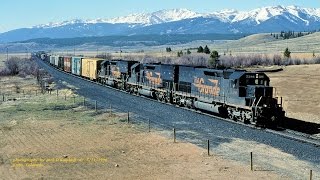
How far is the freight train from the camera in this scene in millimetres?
31859

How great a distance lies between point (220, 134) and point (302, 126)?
7.40m

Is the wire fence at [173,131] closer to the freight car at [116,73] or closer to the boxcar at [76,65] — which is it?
the freight car at [116,73]

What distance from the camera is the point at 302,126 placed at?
1329 inches

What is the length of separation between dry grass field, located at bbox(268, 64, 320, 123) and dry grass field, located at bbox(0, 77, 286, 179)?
50.0 ft

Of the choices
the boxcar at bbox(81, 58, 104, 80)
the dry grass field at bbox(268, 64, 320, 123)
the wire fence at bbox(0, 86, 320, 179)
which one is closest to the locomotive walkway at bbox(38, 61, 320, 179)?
the wire fence at bbox(0, 86, 320, 179)

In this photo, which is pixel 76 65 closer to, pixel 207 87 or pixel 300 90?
pixel 300 90

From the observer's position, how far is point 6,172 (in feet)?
75.3

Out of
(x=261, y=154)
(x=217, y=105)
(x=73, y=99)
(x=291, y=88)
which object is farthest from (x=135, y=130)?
(x=291, y=88)

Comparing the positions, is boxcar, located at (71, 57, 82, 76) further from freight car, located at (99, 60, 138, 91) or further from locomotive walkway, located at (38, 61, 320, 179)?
locomotive walkway, located at (38, 61, 320, 179)

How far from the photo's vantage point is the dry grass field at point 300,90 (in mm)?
39981

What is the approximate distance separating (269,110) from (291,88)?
24.5 meters

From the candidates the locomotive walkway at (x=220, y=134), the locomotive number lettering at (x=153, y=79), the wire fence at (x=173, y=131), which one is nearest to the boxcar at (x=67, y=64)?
the wire fence at (x=173, y=131)

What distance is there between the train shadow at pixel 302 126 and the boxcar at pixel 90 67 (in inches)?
1507

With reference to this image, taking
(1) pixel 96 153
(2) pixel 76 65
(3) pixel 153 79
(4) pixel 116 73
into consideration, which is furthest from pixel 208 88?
(2) pixel 76 65
